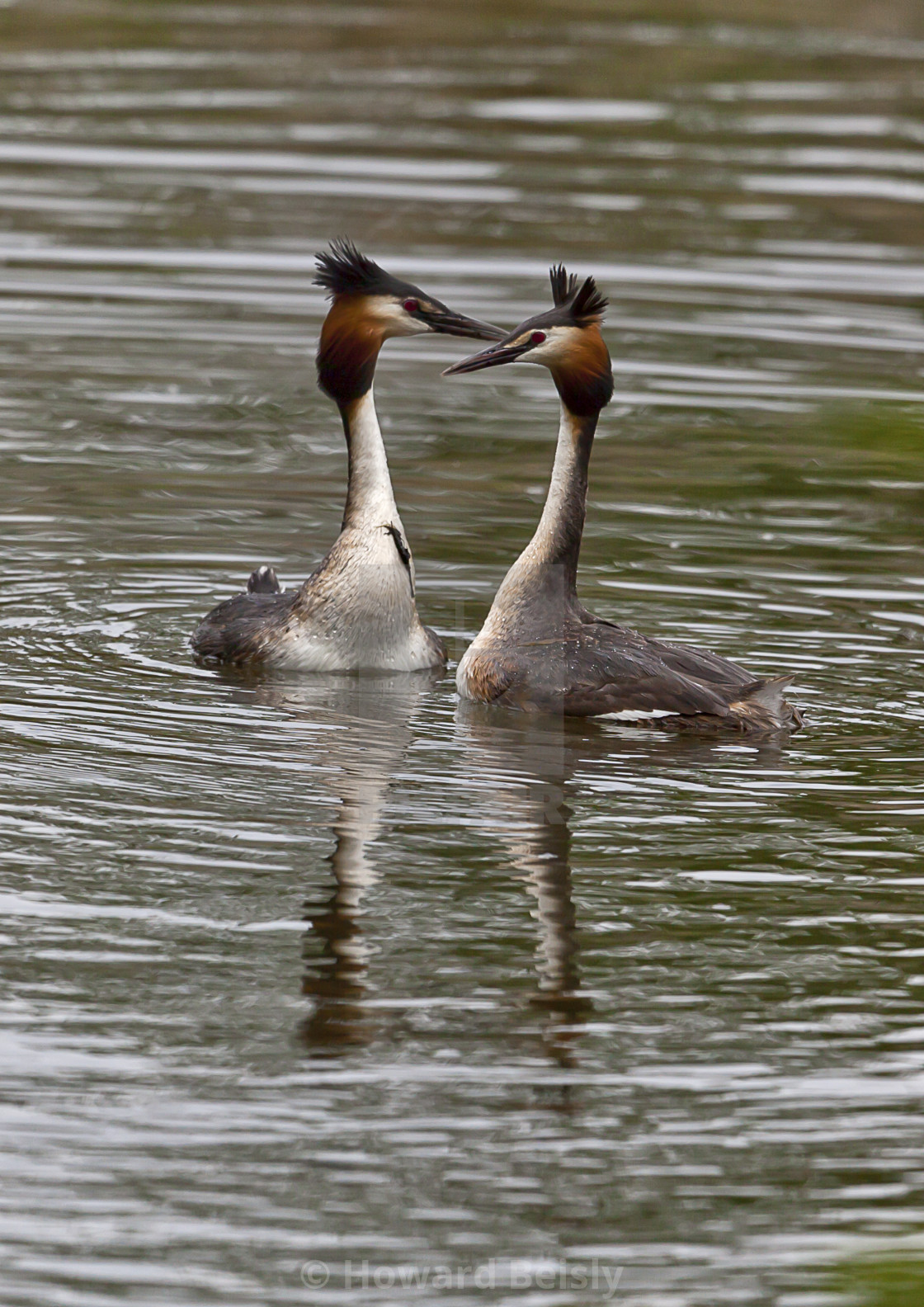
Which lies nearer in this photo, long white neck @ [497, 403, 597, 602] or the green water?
the green water

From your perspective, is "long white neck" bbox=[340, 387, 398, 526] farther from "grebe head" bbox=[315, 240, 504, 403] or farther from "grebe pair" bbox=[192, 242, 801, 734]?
"grebe head" bbox=[315, 240, 504, 403]

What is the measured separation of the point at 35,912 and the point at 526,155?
643 inches

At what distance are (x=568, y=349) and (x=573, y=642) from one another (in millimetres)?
1286

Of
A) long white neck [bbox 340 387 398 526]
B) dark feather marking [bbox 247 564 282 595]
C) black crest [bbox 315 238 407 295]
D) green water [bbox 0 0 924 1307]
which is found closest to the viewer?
green water [bbox 0 0 924 1307]

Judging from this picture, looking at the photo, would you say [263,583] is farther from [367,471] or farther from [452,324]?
[452,324]

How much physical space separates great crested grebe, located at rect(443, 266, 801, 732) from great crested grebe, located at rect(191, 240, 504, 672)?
50 centimetres

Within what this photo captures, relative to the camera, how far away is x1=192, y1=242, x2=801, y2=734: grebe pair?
32.0 ft

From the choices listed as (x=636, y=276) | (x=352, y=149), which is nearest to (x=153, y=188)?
(x=352, y=149)

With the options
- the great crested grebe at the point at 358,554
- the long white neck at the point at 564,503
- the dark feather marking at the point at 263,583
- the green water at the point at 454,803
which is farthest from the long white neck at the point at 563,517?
the dark feather marking at the point at 263,583

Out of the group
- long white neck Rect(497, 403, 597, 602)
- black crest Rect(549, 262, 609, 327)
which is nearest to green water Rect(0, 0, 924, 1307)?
long white neck Rect(497, 403, 597, 602)

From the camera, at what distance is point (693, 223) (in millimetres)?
21094

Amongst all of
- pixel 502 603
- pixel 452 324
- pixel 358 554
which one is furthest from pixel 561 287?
pixel 358 554

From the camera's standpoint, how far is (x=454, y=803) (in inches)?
341

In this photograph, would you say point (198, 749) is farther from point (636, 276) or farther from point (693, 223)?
point (693, 223)
